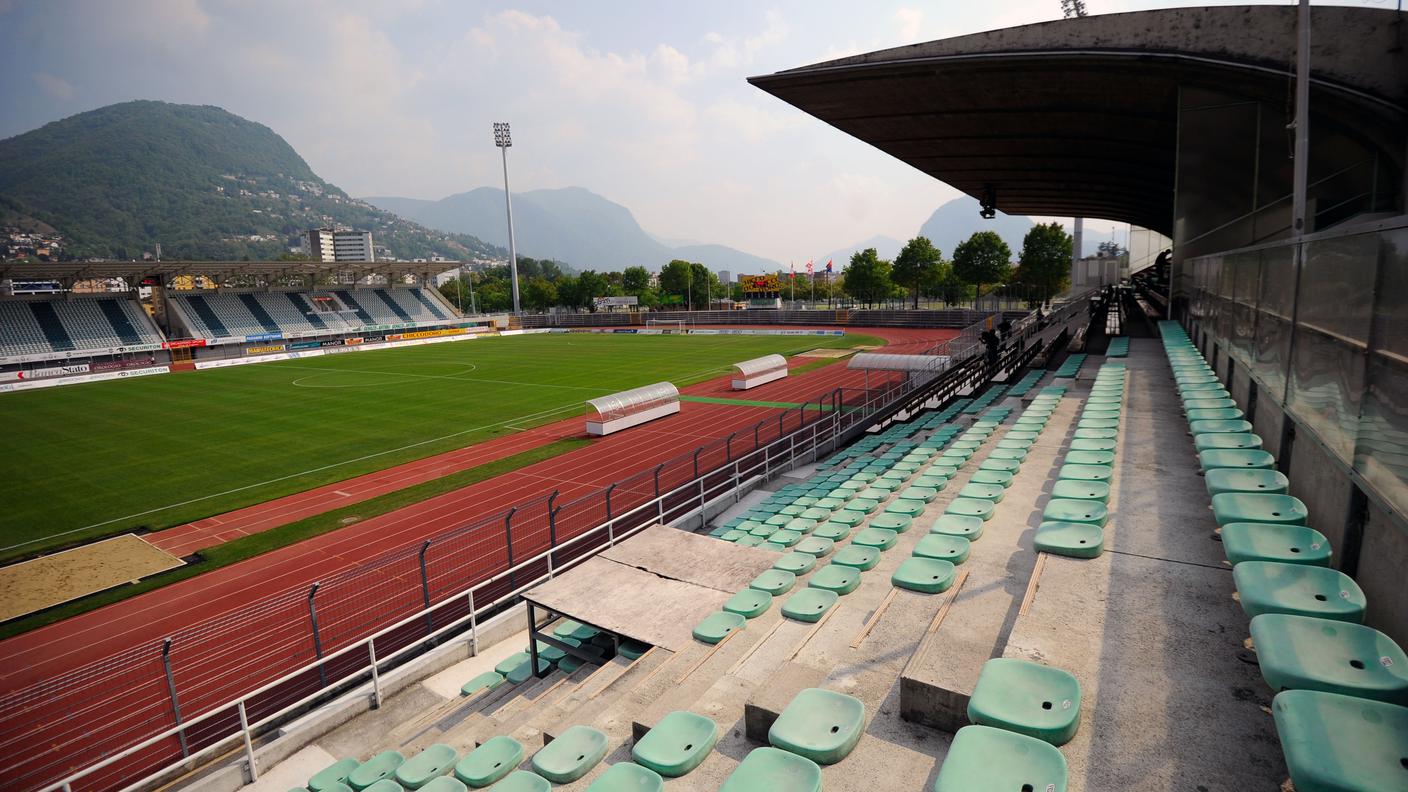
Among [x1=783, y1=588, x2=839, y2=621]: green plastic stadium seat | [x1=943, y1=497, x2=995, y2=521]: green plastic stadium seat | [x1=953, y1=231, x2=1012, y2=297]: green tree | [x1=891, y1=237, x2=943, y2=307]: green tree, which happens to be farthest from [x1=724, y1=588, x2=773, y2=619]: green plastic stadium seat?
[x1=891, y1=237, x2=943, y2=307]: green tree

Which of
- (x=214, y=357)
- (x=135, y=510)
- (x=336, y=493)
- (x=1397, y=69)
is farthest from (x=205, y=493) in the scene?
(x=214, y=357)

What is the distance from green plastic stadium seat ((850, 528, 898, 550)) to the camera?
829cm

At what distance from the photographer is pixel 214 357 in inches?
2132

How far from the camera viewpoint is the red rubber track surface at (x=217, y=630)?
8.78 meters

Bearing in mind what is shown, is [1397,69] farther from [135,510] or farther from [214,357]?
[214,357]

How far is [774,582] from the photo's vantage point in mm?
7387

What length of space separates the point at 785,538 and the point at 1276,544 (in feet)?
21.3

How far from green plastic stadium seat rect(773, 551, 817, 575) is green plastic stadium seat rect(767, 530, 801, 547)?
4.93 ft

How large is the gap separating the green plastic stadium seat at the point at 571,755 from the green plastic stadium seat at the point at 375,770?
2.07 meters

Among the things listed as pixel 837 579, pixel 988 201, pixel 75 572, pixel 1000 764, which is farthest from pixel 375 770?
pixel 988 201

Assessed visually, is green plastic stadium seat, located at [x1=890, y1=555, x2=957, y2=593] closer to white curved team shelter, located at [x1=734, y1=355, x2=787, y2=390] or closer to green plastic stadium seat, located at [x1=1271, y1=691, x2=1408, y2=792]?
green plastic stadium seat, located at [x1=1271, y1=691, x2=1408, y2=792]

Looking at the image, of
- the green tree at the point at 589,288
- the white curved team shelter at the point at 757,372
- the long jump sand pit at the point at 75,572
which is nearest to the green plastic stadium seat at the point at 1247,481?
the long jump sand pit at the point at 75,572

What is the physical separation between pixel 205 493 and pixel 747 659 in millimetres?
19685

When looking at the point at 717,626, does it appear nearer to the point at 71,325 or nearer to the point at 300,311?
the point at 71,325
